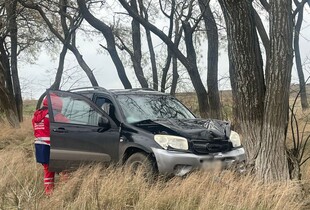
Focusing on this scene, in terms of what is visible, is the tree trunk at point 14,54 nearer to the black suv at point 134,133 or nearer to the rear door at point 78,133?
the rear door at point 78,133

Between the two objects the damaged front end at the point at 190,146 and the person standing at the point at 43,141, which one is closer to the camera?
the damaged front end at the point at 190,146

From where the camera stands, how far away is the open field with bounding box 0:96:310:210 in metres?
5.15

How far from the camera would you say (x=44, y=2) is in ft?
60.1

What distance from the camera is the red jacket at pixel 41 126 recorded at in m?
6.95

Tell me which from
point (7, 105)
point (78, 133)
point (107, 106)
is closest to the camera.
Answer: point (107, 106)

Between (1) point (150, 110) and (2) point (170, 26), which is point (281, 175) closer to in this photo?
(1) point (150, 110)

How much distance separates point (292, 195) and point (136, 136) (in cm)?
253

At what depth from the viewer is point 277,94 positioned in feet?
19.4

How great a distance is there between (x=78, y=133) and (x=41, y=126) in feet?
2.80

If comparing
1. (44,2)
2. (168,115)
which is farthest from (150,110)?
(44,2)

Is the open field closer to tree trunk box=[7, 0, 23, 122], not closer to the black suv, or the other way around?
the black suv

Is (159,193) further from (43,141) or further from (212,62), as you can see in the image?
(212,62)

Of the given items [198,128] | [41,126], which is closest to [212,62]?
[198,128]

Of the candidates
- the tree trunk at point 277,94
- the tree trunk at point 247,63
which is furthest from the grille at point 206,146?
the tree trunk at point 277,94
